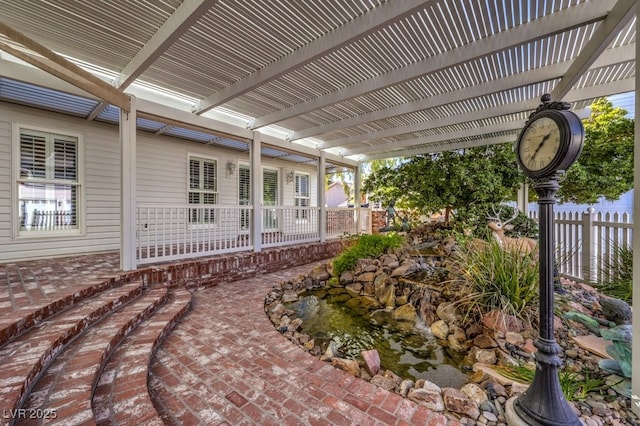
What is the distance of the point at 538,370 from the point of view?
1.79 metres

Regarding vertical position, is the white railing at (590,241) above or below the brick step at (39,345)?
above

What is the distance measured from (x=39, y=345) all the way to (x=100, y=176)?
4.55 m

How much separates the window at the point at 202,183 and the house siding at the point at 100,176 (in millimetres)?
151

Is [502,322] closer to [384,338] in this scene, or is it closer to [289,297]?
[384,338]

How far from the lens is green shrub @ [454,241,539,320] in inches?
128

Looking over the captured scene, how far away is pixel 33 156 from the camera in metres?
4.88

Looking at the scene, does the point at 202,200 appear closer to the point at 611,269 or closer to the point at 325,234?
the point at 325,234

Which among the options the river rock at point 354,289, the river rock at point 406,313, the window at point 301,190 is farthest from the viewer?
the window at point 301,190

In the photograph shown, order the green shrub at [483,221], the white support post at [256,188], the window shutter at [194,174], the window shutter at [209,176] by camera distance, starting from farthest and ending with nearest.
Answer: the window shutter at [209,176] → the window shutter at [194,174] → the green shrub at [483,221] → the white support post at [256,188]

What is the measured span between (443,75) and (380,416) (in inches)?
173

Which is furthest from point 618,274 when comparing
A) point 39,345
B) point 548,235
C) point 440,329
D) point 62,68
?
point 62,68

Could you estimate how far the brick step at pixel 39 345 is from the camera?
1.69 metres

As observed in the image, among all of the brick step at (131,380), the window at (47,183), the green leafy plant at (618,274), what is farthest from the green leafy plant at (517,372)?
the window at (47,183)

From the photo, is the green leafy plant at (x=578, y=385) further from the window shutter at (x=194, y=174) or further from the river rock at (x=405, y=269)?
the window shutter at (x=194, y=174)
